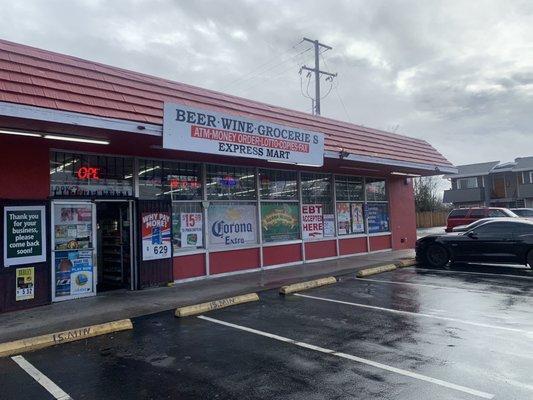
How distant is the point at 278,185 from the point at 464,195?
41.7 m

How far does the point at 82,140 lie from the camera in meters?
9.05

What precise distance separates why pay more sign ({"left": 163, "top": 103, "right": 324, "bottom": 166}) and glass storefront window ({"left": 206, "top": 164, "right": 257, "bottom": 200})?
7.78ft

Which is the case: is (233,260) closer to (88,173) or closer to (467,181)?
(88,173)

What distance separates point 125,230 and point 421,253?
31.2 feet

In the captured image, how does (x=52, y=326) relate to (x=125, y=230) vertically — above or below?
below

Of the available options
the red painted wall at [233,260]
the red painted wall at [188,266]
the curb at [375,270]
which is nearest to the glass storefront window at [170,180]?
the red painted wall at [188,266]

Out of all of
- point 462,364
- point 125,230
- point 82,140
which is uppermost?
point 82,140

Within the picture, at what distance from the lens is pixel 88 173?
10523mm

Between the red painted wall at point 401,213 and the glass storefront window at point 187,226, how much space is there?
385 inches

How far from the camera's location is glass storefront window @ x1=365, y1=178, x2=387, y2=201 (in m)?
18.5

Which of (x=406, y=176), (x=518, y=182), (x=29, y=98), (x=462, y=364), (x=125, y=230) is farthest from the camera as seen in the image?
(x=518, y=182)

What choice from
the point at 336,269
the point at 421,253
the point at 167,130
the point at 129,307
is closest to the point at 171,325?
the point at 129,307

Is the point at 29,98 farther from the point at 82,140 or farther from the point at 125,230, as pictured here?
the point at 125,230

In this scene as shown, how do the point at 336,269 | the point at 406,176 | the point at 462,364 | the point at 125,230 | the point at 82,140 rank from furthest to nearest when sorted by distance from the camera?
the point at 406,176
the point at 336,269
the point at 125,230
the point at 82,140
the point at 462,364
